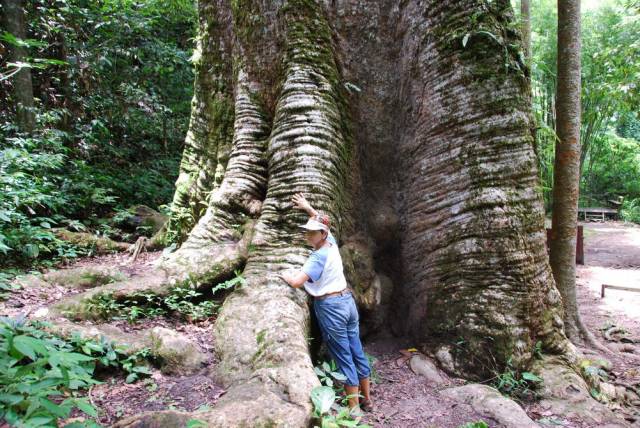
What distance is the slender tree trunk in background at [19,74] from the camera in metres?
6.25

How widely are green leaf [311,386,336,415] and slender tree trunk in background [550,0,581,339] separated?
4.17m

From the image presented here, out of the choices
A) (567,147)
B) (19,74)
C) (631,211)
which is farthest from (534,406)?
(631,211)

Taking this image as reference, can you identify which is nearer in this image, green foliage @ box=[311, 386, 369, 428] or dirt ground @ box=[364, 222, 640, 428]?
green foliage @ box=[311, 386, 369, 428]

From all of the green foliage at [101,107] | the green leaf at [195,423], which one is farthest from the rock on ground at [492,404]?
the green foliage at [101,107]

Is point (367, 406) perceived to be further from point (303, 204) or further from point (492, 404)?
point (303, 204)

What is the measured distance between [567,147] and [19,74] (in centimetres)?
820

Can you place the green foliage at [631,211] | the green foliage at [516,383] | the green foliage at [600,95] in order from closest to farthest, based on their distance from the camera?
the green foliage at [516,383], the green foliage at [600,95], the green foliage at [631,211]

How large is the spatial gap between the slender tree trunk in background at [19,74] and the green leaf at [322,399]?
654 centimetres

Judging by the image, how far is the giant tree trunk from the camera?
377 centimetres

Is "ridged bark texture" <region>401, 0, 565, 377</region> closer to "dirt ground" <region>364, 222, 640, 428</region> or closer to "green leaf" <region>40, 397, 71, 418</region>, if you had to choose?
"dirt ground" <region>364, 222, 640, 428</region>

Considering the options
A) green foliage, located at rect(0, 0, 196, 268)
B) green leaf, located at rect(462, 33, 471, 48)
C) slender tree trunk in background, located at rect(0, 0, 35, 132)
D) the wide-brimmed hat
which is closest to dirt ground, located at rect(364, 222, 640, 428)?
the wide-brimmed hat

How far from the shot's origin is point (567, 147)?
4.89 metres

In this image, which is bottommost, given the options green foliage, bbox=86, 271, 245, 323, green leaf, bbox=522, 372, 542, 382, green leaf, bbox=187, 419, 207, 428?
green leaf, bbox=522, 372, 542, 382

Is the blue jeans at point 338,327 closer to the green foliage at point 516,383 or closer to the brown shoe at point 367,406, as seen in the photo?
the brown shoe at point 367,406
